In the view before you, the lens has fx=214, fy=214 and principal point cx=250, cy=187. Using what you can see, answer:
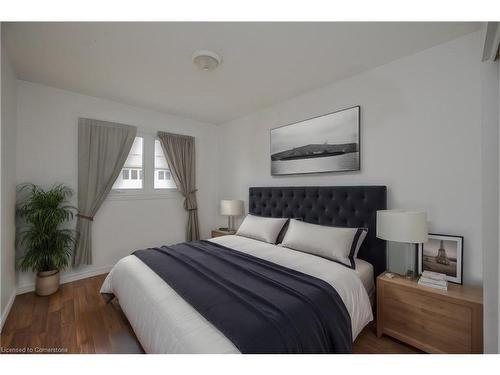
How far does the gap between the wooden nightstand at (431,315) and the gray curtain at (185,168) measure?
2906mm

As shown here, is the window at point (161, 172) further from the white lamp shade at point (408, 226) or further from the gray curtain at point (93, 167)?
the white lamp shade at point (408, 226)

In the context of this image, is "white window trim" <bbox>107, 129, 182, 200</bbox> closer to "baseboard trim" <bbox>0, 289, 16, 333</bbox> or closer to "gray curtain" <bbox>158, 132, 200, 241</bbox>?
"gray curtain" <bbox>158, 132, 200, 241</bbox>

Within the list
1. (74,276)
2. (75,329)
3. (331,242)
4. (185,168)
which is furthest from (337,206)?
(74,276)

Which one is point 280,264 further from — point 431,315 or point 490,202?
point 490,202

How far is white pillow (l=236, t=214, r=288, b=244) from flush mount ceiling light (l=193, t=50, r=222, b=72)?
1842 millimetres

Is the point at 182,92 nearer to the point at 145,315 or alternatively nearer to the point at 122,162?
the point at 122,162

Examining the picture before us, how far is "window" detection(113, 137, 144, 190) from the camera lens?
3197mm

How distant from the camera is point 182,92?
2.73 metres

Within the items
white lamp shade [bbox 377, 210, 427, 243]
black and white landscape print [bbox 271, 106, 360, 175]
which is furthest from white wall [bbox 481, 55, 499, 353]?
black and white landscape print [bbox 271, 106, 360, 175]

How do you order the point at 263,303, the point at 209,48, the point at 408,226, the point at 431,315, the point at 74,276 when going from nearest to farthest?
the point at 263,303 < the point at 431,315 < the point at 408,226 < the point at 209,48 < the point at 74,276

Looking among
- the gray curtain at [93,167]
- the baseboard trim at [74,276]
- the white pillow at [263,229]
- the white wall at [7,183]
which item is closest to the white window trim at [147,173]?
the gray curtain at [93,167]

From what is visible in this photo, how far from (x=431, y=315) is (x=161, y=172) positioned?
3.63m

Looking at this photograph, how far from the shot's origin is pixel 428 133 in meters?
1.87
